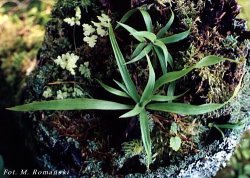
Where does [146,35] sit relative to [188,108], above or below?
above

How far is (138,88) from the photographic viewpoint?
122 centimetres

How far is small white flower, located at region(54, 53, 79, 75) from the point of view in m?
1.26

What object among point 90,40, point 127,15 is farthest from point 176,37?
point 90,40

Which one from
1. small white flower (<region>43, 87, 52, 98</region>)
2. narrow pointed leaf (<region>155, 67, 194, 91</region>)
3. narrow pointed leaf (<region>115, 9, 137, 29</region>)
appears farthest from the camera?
small white flower (<region>43, 87, 52, 98</region>)

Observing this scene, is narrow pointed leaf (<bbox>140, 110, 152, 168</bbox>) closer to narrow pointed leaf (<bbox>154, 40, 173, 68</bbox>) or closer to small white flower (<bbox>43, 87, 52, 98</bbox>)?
narrow pointed leaf (<bbox>154, 40, 173, 68</bbox>)

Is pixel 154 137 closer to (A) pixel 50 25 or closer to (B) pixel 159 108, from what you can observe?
(B) pixel 159 108

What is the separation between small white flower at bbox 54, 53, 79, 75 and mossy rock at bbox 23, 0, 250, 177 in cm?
3

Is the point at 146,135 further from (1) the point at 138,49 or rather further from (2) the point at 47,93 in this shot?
(2) the point at 47,93

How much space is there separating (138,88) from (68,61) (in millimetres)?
225

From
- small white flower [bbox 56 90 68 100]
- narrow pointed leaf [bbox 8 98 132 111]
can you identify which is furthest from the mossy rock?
narrow pointed leaf [bbox 8 98 132 111]

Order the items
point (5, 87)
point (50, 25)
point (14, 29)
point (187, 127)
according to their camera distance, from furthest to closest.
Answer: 1. point (14, 29)
2. point (5, 87)
3. point (50, 25)
4. point (187, 127)

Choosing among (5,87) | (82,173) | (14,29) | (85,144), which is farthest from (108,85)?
(14,29)

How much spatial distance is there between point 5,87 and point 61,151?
0.67 metres

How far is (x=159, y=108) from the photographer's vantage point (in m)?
1.14
